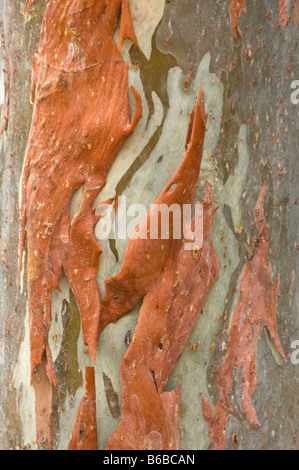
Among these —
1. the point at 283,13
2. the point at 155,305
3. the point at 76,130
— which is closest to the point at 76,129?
the point at 76,130

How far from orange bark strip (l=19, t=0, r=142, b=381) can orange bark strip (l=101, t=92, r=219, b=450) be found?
0.15ft

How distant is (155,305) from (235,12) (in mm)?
369

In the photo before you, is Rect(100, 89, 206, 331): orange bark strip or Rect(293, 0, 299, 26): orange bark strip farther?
Rect(293, 0, 299, 26): orange bark strip

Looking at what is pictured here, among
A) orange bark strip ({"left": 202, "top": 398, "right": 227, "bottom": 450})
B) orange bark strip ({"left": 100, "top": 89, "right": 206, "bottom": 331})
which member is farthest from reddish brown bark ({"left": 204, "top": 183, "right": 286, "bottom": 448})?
orange bark strip ({"left": 100, "top": 89, "right": 206, "bottom": 331})

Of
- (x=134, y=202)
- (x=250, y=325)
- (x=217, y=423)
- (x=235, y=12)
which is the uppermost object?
(x=235, y=12)

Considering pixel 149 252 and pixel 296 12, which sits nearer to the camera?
pixel 149 252

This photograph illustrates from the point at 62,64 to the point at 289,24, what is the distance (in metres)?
0.32

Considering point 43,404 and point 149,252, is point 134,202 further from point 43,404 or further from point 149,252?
point 43,404

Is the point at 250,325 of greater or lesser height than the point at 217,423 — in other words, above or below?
above

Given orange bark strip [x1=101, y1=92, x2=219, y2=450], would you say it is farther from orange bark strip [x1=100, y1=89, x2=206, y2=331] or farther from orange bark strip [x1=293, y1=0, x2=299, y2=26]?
orange bark strip [x1=293, y1=0, x2=299, y2=26]

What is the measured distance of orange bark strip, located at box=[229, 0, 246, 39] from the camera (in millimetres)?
706

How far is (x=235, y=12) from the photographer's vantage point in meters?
0.71

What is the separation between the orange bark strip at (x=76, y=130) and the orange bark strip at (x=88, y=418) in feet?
0.14

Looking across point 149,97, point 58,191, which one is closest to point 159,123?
point 149,97
